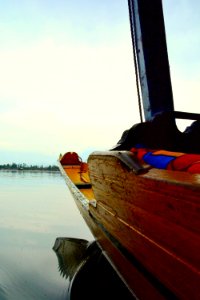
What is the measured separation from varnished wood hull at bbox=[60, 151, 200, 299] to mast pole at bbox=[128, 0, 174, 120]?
1.85 m

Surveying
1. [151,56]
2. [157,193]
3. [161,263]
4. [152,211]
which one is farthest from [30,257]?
[157,193]

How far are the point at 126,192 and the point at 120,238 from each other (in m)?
0.49

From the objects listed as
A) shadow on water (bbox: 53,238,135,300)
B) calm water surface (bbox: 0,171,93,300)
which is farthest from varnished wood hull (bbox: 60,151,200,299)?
calm water surface (bbox: 0,171,93,300)

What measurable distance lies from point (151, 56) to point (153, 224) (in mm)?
2843

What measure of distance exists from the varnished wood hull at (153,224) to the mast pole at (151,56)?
6.07 feet

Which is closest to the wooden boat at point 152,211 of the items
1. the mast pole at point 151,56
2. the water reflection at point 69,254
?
the mast pole at point 151,56

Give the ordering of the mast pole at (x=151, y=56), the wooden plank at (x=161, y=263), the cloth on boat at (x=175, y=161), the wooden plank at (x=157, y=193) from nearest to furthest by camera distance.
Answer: the wooden plank at (x=157, y=193) → the wooden plank at (x=161, y=263) → the cloth on boat at (x=175, y=161) → the mast pole at (x=151, y=56)

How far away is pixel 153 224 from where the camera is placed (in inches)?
47.8

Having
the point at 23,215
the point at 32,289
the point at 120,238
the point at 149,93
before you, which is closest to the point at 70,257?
the point at 32,289

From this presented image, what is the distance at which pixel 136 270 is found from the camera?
160cm

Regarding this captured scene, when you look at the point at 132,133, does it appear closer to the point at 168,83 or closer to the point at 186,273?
the point at 168,83

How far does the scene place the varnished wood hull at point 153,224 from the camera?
3.13 ft

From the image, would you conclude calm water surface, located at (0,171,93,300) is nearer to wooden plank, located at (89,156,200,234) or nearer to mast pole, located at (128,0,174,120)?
mast pole, located at (128,0,174,120)

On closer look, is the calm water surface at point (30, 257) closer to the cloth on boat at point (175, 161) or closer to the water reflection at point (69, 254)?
the water reflection at point (69, 254)
